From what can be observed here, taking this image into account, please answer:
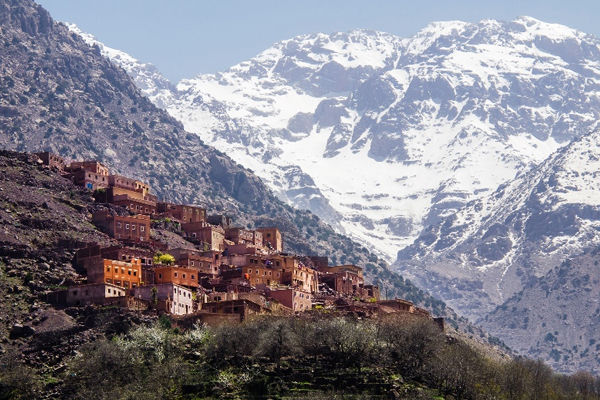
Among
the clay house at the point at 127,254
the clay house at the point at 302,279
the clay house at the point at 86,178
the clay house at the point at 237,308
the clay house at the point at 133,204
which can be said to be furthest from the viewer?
the clay house at the point at 86,178

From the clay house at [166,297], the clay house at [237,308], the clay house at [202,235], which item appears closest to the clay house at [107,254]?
the clay house at [166,297]

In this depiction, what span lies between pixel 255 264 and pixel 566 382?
150 feet

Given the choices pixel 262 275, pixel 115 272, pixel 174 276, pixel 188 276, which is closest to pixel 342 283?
pixel 262 275

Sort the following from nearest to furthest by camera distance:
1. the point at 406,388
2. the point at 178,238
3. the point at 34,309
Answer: the point at 406,388, the point at 34,309, the point at 178,238

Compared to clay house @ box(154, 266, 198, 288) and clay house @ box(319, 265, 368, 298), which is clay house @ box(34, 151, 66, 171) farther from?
clay house @ box(319, 265, 368, 298)

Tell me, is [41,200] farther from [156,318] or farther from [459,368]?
[459,368]

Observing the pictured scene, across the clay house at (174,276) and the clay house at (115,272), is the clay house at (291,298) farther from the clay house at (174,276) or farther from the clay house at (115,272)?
the clay house at (115,272)

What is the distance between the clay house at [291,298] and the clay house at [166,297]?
15.9 meters

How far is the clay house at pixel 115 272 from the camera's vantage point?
15350 centimetres

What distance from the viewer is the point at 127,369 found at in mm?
125750

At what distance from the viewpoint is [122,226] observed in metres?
179

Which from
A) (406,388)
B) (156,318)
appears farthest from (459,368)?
(156,318)

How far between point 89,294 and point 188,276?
18.4 meters

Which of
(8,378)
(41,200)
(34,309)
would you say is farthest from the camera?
Answer: (41,200)
